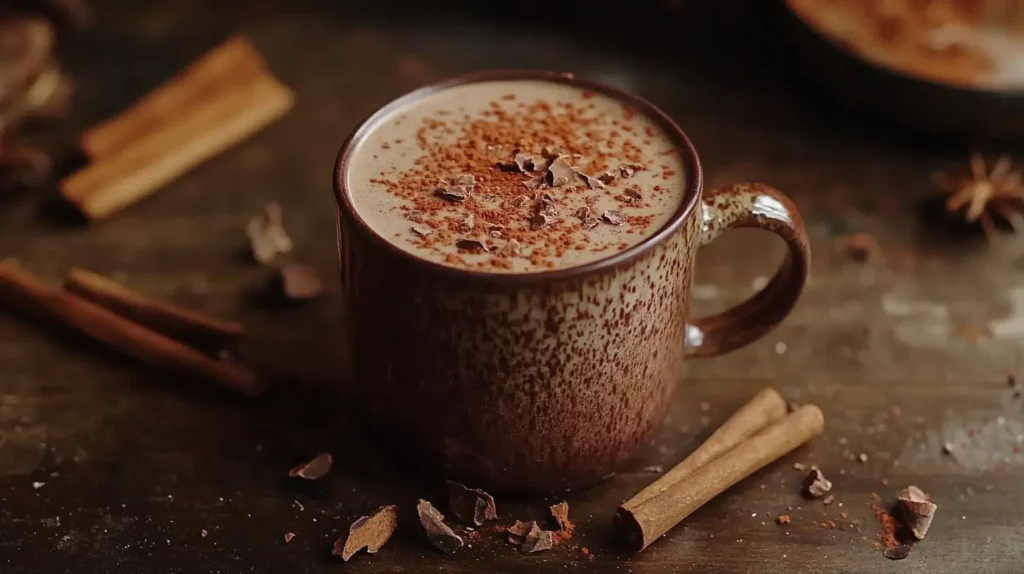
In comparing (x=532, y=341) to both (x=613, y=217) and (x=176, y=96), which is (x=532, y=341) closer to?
(x=613, y=217)

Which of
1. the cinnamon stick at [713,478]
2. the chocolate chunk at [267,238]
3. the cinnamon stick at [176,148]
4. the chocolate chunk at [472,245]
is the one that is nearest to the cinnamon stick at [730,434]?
the cinnamon stick at [713,478]

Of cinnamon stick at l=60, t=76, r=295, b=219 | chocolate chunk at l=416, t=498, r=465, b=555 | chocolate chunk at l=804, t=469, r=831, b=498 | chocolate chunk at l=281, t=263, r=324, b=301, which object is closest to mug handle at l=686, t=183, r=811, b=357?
chocolate chunk at l=804, t=469, r=831, b=498

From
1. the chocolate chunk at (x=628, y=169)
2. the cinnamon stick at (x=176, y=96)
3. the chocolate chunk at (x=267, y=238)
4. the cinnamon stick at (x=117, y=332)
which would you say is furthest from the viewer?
the cinnamon stick at (x=176, y=96)

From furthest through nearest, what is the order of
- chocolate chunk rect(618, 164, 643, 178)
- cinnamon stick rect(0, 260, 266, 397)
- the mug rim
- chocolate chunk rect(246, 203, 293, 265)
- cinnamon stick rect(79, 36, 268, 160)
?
cinnamon stick rect(79, 36, 268, 160) → chocolate chunk rect(246, 203, 293, 265) → cinnamon stick rect(0, 260, 266, 397) → chocolate chunk rect(618, 164, 643, 178) → the mug rim

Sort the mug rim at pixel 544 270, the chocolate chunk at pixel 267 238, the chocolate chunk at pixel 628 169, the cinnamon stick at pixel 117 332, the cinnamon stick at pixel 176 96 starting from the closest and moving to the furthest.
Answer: the mug rim at pixel 544 270 < the chocolate chunk at pixel 628 169 < the cinnamon stick at pixel 117 332 < the chocolate chunk at pixel 267 238 < the cinnamon stick at pixel 176 96

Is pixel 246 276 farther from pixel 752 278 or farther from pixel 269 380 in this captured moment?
pixel 752 278

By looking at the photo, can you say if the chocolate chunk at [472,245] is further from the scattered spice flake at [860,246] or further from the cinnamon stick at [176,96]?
the cinnamon stick at [176,96]

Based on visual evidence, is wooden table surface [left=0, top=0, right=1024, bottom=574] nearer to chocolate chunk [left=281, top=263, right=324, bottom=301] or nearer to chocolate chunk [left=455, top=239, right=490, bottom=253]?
chocolate chunk [left=281, top=263, right=324, bottom=301]

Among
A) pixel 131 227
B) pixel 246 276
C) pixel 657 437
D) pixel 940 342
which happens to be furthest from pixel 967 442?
pixel 131 227
